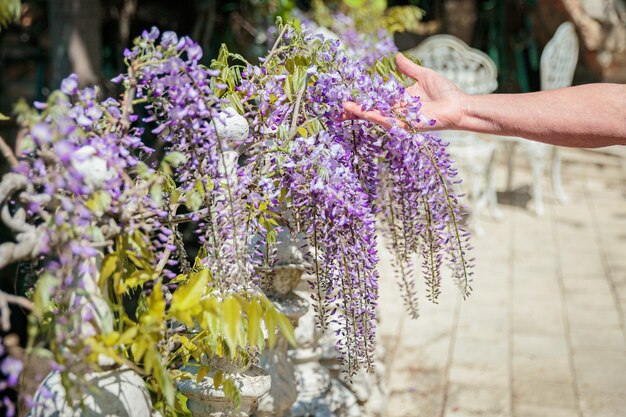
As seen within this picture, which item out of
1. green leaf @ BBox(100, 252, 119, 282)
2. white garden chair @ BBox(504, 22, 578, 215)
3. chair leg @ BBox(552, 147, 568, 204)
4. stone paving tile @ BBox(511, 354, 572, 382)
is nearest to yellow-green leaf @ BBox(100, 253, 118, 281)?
green leaf @ BBox(100, 252, 119, 282)

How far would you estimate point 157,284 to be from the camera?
149cm

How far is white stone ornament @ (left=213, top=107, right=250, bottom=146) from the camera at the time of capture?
1.60 metres

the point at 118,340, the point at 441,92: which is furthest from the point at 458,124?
the point at 118,340

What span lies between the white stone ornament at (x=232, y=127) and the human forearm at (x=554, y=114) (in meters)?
0.67

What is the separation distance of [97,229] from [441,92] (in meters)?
1.09

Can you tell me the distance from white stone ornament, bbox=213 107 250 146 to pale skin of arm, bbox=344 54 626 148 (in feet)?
1.90

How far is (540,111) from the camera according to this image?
2137 mm

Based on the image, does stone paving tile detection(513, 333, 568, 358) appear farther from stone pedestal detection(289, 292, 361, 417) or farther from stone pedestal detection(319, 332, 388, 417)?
stone pedestal detection(289, 292, 361, 417)

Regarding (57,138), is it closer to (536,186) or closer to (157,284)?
(157,284)

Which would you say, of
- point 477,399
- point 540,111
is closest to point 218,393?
point 540,111

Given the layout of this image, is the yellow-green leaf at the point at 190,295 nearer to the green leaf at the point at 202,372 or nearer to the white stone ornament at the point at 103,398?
the white stone ornament at the point at 103,398

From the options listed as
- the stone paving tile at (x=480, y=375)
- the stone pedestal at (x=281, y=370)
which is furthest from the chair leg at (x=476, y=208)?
the stone pedestal at (x=281, y=370)

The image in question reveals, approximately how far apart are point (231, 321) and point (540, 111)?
1.09 m

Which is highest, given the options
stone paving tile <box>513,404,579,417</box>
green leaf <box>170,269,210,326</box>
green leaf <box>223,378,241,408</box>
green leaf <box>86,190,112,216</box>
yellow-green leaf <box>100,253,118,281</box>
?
green leaf <box>86,190,112,216</box>
